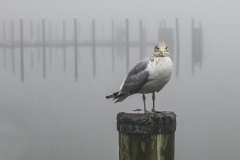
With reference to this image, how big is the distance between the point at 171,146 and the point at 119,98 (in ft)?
3.56

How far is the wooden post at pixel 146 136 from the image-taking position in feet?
10.5

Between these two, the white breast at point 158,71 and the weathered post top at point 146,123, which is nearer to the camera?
the weathered post top at point 146,123

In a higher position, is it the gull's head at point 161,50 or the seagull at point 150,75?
the gull's head at point 161,50

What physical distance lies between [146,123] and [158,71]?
829mm

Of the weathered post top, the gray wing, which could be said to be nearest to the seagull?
the gray wing

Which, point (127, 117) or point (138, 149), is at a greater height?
point (127, 117)

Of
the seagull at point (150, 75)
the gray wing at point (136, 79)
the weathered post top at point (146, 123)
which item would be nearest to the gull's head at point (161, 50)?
the seagull at point (150, 75)

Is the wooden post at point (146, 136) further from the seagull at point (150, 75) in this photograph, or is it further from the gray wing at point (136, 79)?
the gray wing at point (136, 79)

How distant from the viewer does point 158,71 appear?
155 inches

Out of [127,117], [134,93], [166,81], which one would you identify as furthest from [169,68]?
[127,117]

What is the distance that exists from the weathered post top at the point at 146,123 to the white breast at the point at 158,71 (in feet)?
2.13

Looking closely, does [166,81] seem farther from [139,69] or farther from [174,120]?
[174,120]

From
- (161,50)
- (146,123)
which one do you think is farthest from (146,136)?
(161,50)

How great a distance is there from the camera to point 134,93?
416cm
